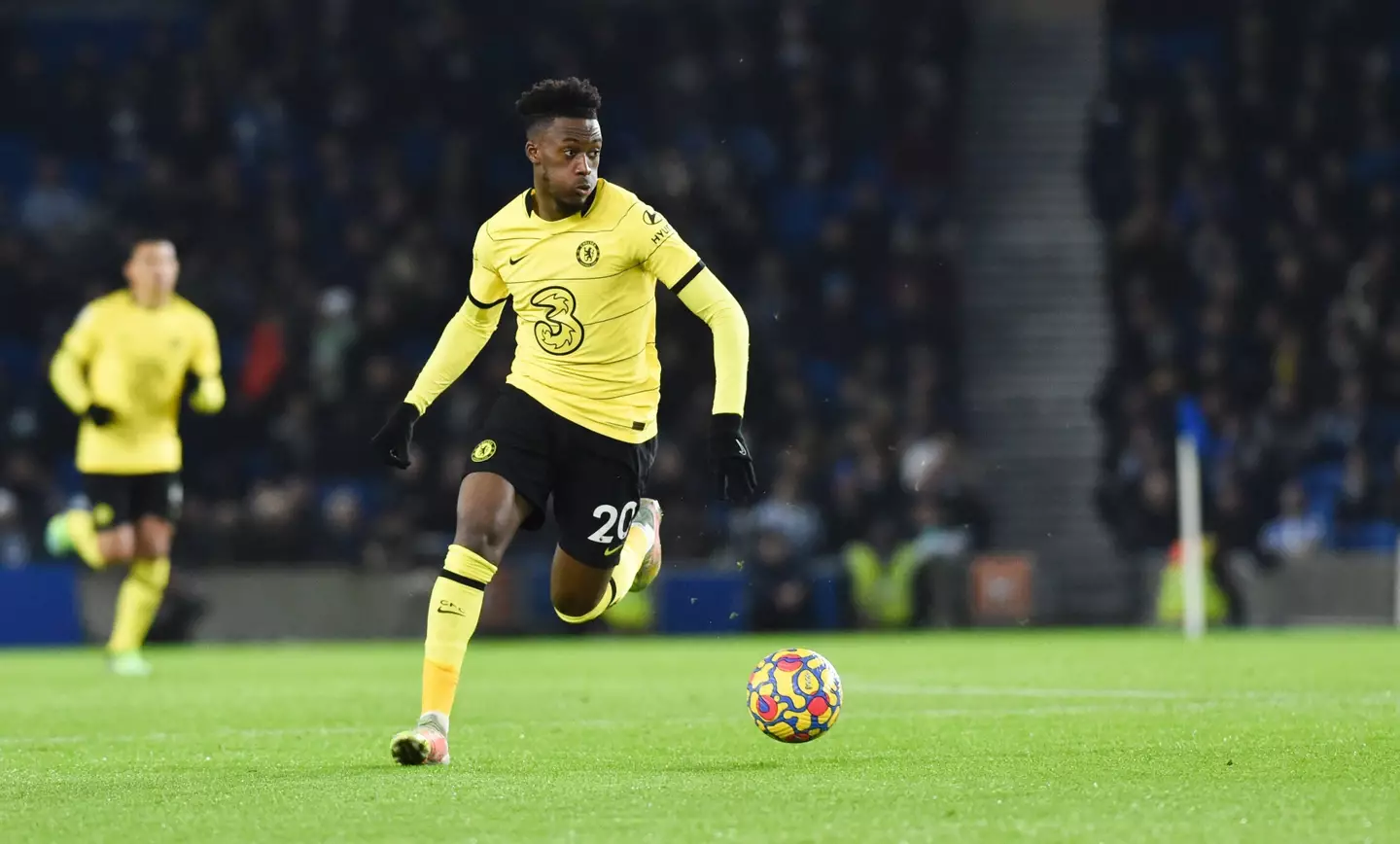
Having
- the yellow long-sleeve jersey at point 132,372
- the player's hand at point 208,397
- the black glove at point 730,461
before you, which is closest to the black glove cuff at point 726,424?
the black glove at point 730,461

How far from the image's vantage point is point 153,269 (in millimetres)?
13586

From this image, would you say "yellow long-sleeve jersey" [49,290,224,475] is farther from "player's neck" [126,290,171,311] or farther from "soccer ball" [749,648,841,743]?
"soccer ball" [749,648,841,743]

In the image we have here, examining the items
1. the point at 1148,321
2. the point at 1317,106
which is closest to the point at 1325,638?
the point at 1148,321

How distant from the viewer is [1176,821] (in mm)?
5070

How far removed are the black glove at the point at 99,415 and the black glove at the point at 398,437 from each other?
6.48 meters

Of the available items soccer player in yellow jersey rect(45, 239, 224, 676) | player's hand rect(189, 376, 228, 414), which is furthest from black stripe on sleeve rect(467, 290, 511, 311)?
soccer player in yellow jersey rect(45, 239, 224, 676)

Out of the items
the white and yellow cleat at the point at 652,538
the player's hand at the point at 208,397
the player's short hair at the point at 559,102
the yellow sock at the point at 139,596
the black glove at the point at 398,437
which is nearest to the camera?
the player's short hair at the point at 559,102

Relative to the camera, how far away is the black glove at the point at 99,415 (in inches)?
528

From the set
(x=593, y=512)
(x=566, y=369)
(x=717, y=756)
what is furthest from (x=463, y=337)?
(x=717, y=756)

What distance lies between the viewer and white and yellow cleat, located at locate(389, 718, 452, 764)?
Result: 22.0 ft

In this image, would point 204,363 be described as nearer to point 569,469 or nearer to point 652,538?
point 652,538

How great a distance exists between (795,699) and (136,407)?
786cm

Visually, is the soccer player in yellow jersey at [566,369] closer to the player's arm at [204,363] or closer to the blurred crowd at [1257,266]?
the player's arm at [204,363]

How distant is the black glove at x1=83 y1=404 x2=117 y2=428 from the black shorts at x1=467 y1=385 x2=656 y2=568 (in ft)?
21.4
